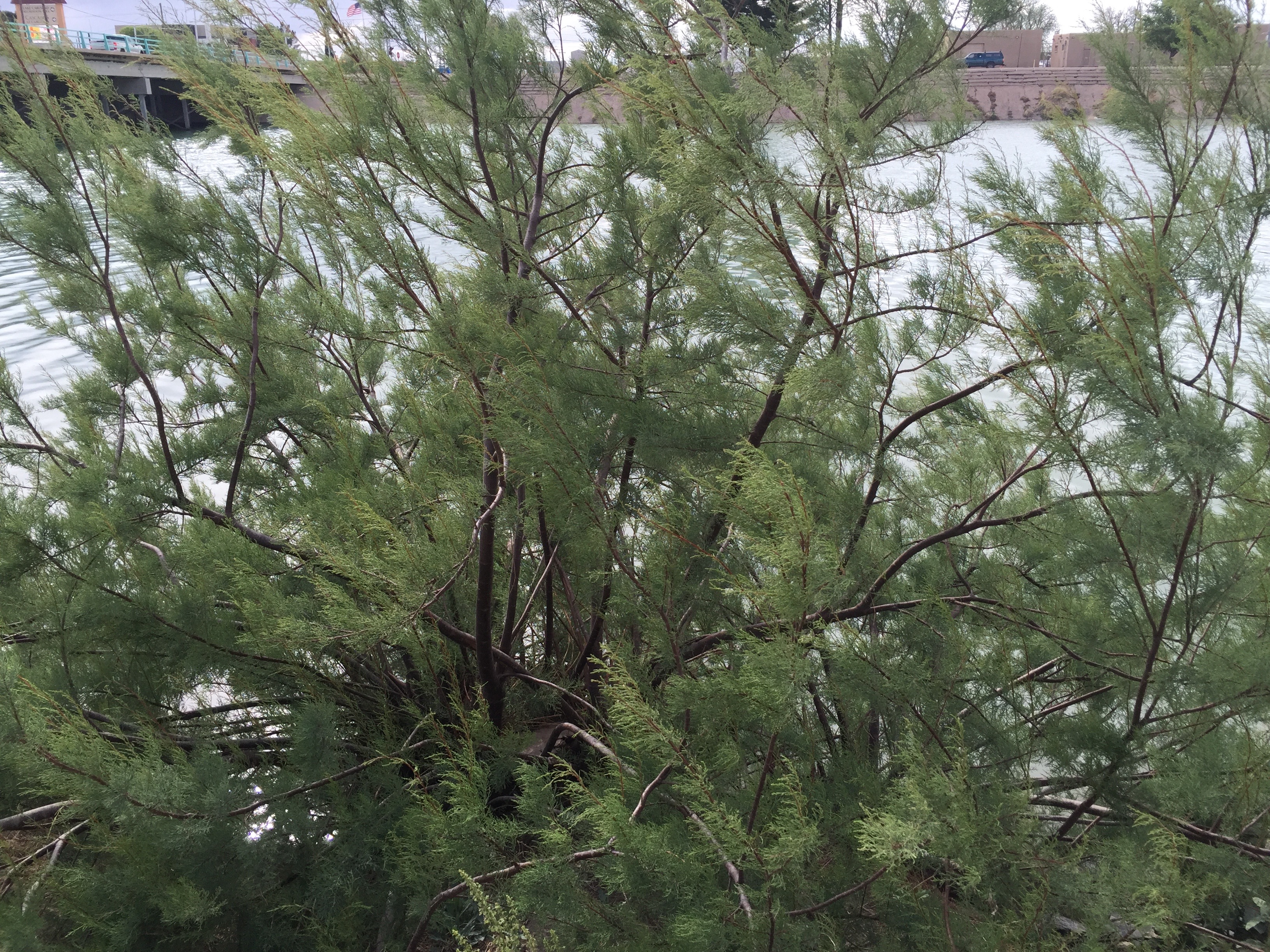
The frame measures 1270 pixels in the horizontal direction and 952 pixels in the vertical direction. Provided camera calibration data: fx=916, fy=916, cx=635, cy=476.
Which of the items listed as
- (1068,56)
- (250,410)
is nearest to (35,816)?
(250,410)

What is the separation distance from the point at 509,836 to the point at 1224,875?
0.97m

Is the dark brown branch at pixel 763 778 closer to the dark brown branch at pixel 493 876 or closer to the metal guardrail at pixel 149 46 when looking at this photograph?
the dark brown branch at pixel 493 876

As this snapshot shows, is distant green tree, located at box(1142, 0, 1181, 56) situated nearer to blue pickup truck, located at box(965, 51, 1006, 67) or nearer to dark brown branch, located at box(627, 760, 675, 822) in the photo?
blue pickup truck, located at box(965, 51, 1006, 67)

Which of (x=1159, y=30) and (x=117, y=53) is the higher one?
(x=117, y=53)

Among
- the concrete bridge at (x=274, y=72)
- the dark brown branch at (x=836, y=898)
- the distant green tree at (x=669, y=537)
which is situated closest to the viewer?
the dark brown branch at (x=836, y=898)

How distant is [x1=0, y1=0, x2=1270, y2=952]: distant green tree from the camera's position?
1.16 meters

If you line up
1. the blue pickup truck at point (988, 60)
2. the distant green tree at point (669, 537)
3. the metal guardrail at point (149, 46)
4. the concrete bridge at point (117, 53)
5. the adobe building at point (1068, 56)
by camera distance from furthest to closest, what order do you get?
1. the adobe building at point (1068, 56)
2. the blue pickup truck at point (988, 60)
3. the metal guardrail at point (149, 46)
4. the concrete bridge at point (117, 53)
5. the distant green tree at point (669, 537)

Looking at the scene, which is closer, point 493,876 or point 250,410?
point 493,876

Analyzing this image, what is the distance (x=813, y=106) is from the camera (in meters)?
1.33

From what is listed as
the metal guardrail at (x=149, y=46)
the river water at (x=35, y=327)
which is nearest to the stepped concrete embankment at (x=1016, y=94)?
the river water at (x=35, y=327)

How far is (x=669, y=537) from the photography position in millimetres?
1414

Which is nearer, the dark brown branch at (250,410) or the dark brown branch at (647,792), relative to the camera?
the dark brown branch at (647,792)

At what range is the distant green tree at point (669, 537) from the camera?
116 centimetres

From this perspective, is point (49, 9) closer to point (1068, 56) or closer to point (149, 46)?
point (149, 46)
